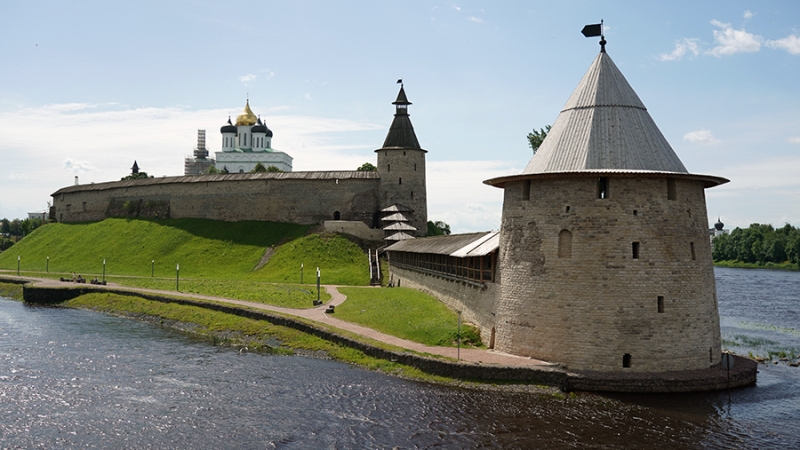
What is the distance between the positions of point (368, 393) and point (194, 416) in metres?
4.72

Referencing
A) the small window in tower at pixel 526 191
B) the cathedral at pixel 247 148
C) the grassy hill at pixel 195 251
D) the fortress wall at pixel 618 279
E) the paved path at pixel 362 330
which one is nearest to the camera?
the fortress wall at pixel 618 279

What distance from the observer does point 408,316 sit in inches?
1053

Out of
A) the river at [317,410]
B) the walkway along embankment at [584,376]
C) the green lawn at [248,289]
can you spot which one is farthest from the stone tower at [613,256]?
the green lawn at [248,289]

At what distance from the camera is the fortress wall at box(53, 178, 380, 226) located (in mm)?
56781

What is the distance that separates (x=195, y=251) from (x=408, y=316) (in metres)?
32.4

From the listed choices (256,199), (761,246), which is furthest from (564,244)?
(761,246)

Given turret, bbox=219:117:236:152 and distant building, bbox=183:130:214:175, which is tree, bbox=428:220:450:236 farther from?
distant building, bbox=183:130:214:175

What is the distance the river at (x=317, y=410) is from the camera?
48.4 feet

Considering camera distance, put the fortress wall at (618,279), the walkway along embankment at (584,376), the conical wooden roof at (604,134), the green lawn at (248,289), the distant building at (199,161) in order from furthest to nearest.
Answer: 1. the distant building at (199,161)
2. the green lawn at (248,289)
3. the conical wooden roof at (604,134)
4. the fortress wall at (618,279)
5. the walkway along embankment at (584,376)

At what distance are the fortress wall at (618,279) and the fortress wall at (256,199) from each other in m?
37.0

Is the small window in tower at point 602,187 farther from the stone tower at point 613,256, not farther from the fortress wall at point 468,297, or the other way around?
the fortress wall at point 468,297

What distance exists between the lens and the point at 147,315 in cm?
3381

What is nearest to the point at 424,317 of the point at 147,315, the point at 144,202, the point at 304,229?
the point at 147,315

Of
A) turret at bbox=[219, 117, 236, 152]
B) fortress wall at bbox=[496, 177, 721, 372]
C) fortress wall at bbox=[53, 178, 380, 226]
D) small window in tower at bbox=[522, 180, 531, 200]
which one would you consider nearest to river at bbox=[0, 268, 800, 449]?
fortress wall at bbox=[496, 177, 721, 372]
